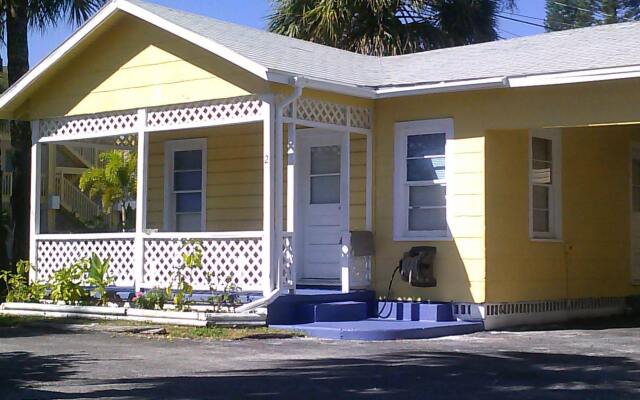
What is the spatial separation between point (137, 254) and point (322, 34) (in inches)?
459

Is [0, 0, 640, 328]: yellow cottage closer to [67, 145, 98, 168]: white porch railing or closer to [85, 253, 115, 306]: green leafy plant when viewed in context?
Result: [85, 253, 115, 306]: green leafy plant

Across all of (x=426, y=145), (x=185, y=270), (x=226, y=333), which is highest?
(x=426, y=145)

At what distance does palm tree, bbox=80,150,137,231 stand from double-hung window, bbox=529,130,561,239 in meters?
16.2

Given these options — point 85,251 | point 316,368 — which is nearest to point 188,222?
point 85,251

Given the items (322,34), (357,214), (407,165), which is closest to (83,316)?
(357,214)

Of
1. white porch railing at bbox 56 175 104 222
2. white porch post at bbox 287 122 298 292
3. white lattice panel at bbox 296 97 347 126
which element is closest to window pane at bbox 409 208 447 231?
white lattice panel at bbox 296 97 347 126

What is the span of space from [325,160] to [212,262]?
2891 millimetres

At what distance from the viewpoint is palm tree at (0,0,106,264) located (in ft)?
66.1

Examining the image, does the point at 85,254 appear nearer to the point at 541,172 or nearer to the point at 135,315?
the point at 135,315

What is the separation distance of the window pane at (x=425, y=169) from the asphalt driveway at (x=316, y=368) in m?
2.70

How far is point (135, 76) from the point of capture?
15984 millimetres

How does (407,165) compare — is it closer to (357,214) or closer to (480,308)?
(357,214)

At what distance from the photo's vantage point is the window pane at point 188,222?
17906mm

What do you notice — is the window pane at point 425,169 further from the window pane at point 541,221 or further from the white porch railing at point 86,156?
the white porch railing at point 86,156
